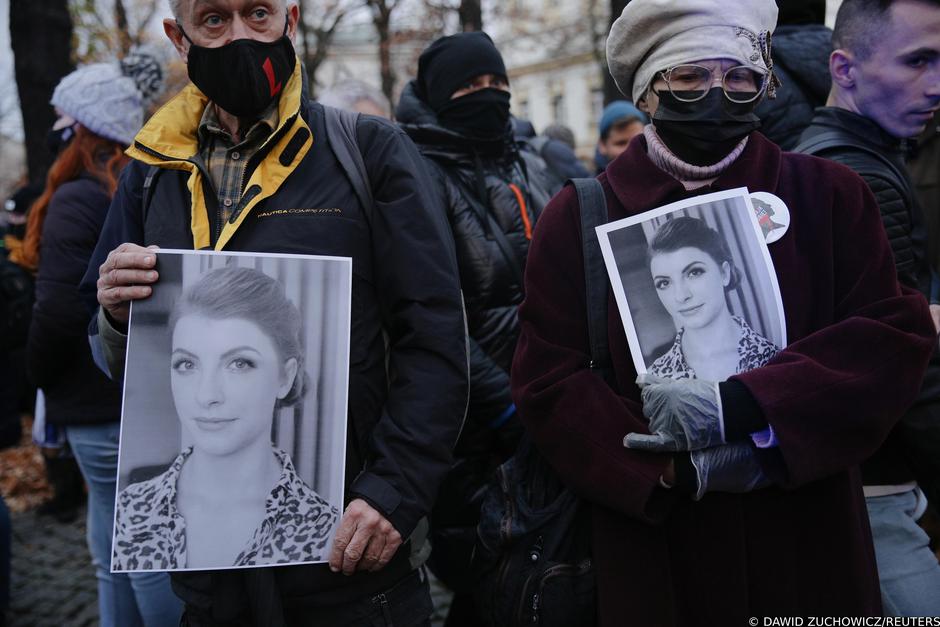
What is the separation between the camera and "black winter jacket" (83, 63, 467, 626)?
176 centimetres

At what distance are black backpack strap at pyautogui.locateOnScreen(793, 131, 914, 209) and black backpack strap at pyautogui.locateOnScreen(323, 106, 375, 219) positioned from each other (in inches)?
50.9

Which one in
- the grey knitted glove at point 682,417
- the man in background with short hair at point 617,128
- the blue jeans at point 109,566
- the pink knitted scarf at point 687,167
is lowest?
the blue jeans at point 109,566

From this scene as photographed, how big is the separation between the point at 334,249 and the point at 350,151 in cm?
27

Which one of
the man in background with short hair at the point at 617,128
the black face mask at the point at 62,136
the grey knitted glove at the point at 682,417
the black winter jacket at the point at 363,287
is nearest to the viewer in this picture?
the grey knitted glove at the point at 682,417

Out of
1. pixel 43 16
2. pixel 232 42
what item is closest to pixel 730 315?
pixel 232 42

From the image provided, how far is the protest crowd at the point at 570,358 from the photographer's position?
5.52 ft

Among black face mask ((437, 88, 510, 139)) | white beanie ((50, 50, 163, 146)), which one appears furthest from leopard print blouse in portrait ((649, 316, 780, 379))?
white beanie ((50, 50, 163, 146))

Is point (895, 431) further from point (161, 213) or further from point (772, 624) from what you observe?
point (161, 213)

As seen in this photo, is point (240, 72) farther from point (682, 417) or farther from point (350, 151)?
point (682, 417)

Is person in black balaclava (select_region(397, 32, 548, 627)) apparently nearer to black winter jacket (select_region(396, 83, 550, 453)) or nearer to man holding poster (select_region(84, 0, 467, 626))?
black winter jacket (select_region(396, 83, 550, 453))

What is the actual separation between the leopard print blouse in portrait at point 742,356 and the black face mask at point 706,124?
17.5 inches

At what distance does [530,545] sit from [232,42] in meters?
1.45

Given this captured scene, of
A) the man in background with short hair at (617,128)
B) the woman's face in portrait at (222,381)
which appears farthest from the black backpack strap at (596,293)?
the man in background with short hair at (617,128)

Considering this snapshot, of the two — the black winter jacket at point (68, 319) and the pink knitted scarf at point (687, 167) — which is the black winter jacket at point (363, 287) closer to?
the pink knitted scarf at point (687, 167)
